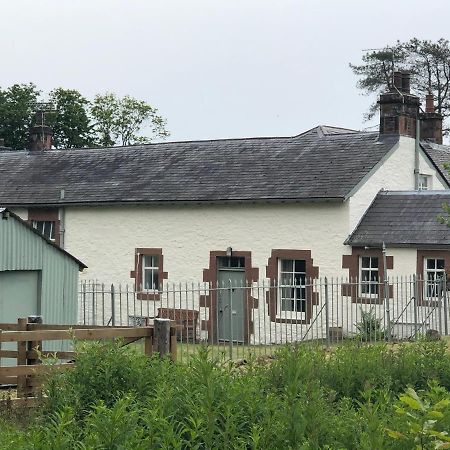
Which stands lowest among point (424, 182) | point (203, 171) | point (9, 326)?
point (9, 326)

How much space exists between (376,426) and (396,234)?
18.5m

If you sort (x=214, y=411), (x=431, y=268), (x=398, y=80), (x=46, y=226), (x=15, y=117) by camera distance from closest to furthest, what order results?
(x=214, y=411) → (x=431, y=268) → (x=398, y=80) → (x=46, y=226) → (x=15, y=117)

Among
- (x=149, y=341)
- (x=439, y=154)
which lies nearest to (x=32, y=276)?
(x=149, y=341)

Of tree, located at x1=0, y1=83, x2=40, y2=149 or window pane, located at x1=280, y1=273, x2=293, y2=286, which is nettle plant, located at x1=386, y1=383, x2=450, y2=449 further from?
tree, located at x1=0, y1=83, x2=40, y2=149

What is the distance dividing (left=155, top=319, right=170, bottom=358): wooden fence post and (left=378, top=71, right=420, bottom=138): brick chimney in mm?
16711

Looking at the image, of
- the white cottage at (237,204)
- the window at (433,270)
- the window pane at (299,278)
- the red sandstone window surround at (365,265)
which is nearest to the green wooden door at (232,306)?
the white cottage at (237,204)

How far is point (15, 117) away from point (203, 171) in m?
30.5

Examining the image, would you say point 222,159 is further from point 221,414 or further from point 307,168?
point 221,414

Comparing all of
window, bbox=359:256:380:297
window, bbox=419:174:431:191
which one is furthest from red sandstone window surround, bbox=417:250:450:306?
window, bbox=419:174:431:191

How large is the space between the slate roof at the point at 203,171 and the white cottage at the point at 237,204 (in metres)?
0.05

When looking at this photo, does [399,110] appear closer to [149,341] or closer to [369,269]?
[369,269]

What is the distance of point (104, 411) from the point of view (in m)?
6.88

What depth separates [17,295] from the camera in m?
17.5

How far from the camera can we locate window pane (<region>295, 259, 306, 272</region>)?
26.1 m
